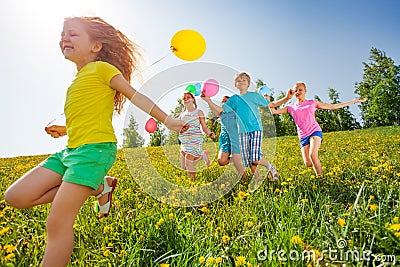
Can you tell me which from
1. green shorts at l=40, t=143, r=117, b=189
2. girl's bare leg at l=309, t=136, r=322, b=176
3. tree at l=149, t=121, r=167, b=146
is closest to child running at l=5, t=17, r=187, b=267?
green shorts at l=40, t=143, r=117, b=189

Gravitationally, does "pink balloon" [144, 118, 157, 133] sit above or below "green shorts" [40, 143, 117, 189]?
above

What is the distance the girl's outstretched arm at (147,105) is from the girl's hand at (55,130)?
36.3 inches

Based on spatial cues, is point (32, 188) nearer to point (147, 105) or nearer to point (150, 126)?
point (147, 105)

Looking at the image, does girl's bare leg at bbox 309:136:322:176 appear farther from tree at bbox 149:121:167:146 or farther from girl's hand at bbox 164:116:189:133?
girl's hand at bbox 164:116:189:133

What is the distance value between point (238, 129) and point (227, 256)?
3097mm

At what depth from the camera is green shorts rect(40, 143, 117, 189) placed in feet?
8.11

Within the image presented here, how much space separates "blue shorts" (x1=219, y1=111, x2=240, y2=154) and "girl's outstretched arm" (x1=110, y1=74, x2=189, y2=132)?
2501 mm

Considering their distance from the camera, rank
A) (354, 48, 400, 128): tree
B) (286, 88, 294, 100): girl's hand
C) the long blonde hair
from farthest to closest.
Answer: (354, 48, 400, 128): tree < (286, 88, 294, 100): girl's hand < the long blonde hair

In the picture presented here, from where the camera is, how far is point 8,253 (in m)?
2.58

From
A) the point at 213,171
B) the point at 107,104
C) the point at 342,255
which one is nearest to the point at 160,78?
the point at 107,104

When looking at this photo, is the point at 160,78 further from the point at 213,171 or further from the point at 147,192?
the point at 213,171

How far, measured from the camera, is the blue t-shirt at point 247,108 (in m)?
4.95

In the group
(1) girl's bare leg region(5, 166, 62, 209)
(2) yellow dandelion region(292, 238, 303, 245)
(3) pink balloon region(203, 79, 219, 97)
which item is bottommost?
(2) yellow dandelion region(292, 238, 303, 245)

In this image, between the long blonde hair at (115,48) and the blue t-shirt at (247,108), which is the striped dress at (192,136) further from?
the long blonde hair at (115,48)
